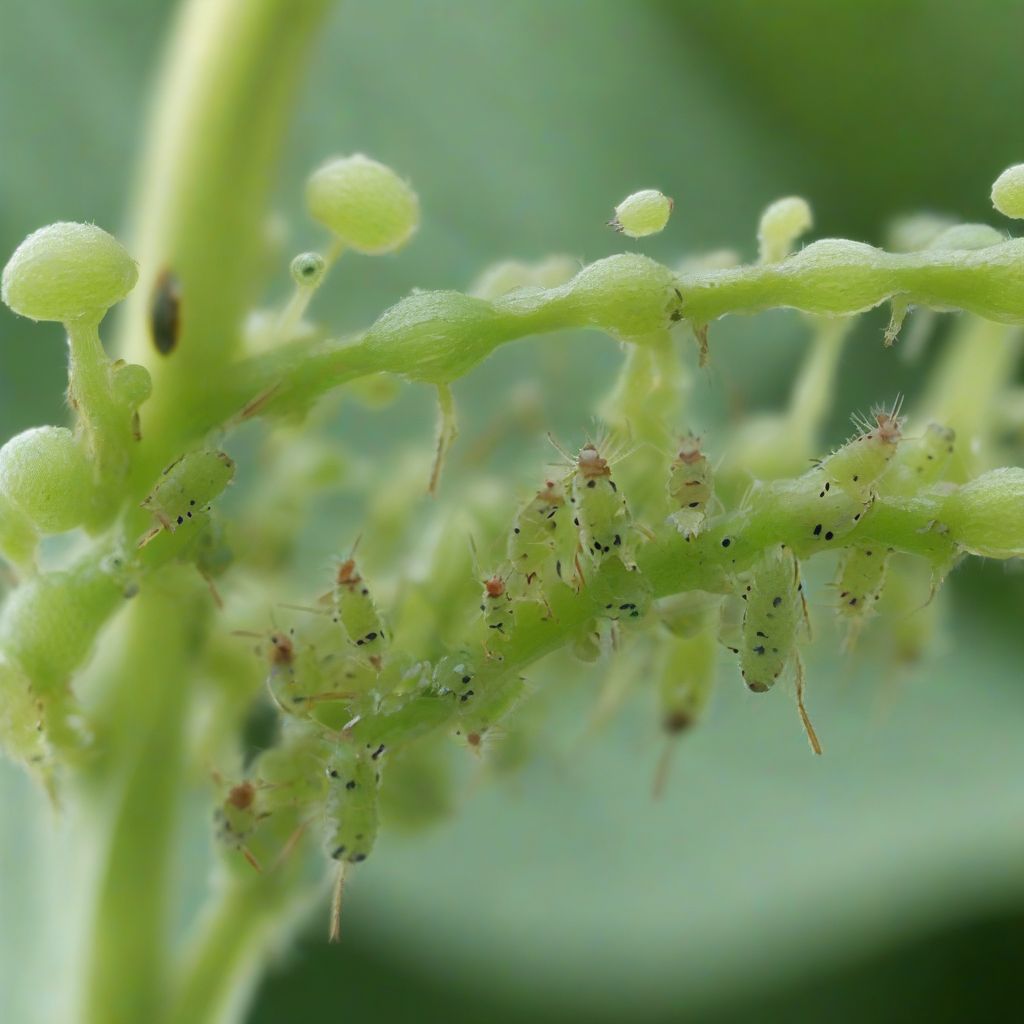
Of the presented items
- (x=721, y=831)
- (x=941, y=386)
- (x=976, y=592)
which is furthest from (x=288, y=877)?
(x=976, y=592)

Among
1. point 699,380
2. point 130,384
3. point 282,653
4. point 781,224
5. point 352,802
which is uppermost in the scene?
point 699,380

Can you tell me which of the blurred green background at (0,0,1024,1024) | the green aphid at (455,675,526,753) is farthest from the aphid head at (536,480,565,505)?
the blurred green background at (0,0,1024,1024)

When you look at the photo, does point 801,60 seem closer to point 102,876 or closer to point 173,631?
point 173,631

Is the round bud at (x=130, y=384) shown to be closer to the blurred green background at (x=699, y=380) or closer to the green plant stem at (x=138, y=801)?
the green plant stem at (x=138, y=801)

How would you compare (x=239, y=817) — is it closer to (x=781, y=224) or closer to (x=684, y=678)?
(x=684, y=678)

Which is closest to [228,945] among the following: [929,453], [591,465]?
[591,465]
